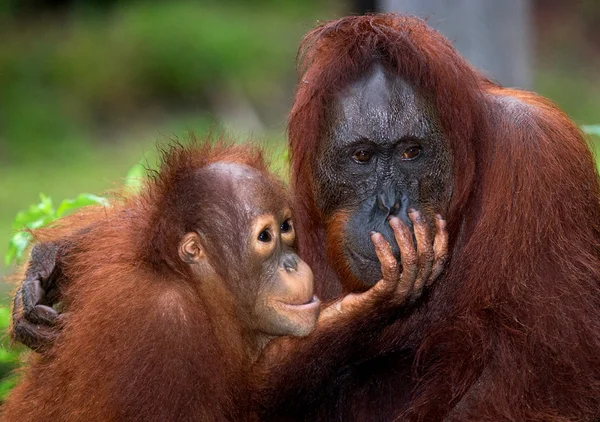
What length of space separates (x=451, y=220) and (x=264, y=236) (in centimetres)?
84

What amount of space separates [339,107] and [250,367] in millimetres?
1240

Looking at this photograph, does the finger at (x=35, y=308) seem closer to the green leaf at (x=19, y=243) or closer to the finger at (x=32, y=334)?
the finger at (x=32, y=334)

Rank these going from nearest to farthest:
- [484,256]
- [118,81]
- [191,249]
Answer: [484,256], [191,249], [118,81]

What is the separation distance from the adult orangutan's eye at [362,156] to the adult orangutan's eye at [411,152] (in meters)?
0.16

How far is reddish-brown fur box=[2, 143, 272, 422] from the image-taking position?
4637 mm

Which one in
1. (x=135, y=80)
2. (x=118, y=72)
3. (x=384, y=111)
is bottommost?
(x=384, y=111)

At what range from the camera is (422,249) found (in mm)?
4691

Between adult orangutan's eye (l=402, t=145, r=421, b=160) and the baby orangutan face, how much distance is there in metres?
0.64

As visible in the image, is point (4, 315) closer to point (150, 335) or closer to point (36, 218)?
point (36, 218)

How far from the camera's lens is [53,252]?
5660 millimetres

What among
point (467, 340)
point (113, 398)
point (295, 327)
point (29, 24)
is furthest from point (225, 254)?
point (29, 24)

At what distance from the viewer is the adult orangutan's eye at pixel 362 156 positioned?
194 inches

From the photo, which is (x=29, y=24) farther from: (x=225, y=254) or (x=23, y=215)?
(x=225, y=254)

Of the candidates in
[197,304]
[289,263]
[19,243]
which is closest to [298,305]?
[289,263]
